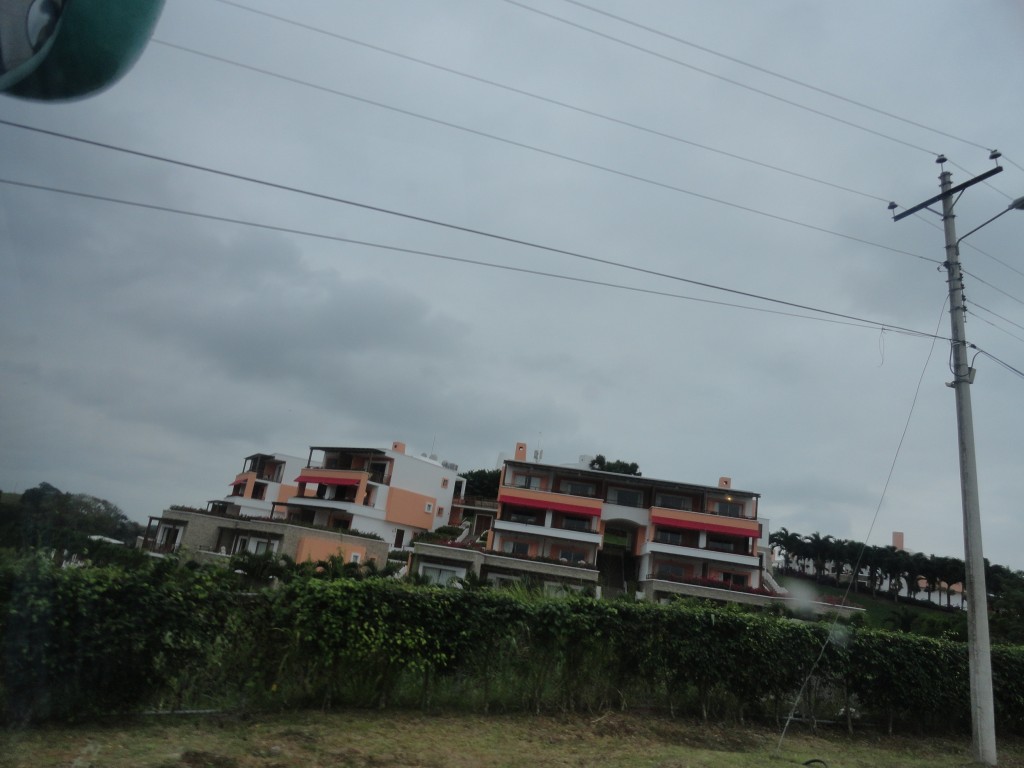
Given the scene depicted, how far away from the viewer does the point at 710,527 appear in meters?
39.8

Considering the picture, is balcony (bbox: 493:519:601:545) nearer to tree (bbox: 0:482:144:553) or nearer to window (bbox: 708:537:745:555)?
window (bbox: 708:537:745:555)

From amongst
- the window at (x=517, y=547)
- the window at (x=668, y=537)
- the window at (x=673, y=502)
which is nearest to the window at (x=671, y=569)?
the window at (x=668, y=537)

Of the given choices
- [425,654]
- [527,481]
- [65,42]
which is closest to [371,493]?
[527,481]

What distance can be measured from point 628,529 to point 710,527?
561 cm

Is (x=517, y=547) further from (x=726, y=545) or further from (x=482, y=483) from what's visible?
(x=482, y=483)

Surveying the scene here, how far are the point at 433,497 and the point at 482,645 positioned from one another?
140 feet

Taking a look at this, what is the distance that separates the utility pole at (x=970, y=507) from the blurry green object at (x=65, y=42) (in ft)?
36.9

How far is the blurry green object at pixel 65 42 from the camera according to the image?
2.43 meters

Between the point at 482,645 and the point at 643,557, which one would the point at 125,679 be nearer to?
the point at 482,645

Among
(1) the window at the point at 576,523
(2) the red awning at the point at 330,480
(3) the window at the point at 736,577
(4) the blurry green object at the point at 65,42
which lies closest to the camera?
(4) the blurry green object at the point at 65,42

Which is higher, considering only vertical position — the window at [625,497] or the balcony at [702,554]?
the window at [625,497]

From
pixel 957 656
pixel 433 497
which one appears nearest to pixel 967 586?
pixel 957 656

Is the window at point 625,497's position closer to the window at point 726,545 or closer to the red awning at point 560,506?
the red awning at point 560,506

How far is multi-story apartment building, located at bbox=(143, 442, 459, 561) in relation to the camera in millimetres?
35812
